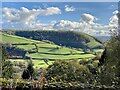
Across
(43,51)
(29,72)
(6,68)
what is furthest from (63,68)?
(6,68)

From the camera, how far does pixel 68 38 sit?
815 cm

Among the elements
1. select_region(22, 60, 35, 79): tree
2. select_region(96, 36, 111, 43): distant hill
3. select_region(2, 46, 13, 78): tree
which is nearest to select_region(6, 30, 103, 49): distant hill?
select_region(96, 36, 111, 43): distant hill

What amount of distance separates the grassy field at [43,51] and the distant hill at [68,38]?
0.14 meters

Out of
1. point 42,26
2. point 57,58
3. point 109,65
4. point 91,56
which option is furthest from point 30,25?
point 109,65

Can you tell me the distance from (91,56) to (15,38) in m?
2.18

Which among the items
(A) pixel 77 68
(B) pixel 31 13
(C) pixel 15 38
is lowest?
(A) pixel 77 68

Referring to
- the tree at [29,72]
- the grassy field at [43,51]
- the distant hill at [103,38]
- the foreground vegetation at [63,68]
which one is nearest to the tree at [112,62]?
the foreground vegetation at [63,68]

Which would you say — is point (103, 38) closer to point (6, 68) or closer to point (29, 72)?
point (29, 72)

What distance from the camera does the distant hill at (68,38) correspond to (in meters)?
8.00

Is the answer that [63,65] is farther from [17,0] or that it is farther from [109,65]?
[17,0]

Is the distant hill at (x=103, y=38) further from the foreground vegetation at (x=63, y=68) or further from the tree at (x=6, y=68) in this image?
the tree at (x=6, y=68)

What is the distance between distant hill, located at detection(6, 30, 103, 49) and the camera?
8.00 meters

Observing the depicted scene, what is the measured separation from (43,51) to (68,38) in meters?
0.76

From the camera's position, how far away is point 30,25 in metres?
8.30
